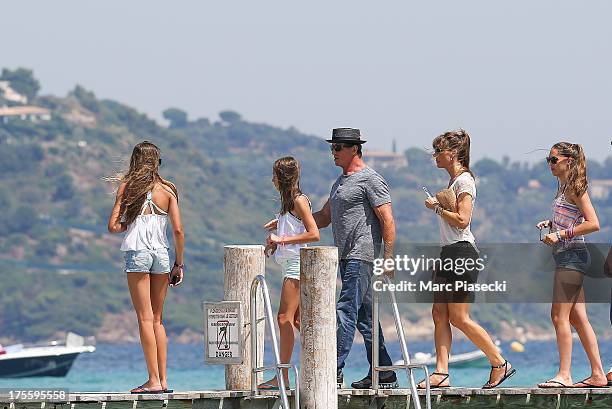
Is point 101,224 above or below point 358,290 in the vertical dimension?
above

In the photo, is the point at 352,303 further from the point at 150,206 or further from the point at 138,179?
the point at 138,179

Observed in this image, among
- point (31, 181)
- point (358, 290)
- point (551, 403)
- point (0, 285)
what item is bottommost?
point (551, 403)

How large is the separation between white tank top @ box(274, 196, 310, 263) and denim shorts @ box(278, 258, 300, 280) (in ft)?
0.08

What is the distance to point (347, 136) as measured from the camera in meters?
12.5

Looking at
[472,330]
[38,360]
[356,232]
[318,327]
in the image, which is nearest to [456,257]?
[472,330]

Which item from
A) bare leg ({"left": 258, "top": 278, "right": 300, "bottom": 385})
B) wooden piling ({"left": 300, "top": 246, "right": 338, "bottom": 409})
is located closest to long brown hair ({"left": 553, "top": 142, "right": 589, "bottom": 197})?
wooden piling ({"left": 300, "top": 246, "right": 338, "bottom": 409})

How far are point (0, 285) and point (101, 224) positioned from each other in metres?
15.4

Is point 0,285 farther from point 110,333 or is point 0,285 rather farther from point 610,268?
point 610,268

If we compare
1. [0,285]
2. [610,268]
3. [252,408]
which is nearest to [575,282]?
[610,268]

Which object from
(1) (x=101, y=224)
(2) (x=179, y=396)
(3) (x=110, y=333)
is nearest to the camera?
(2) (x=179, y=396)

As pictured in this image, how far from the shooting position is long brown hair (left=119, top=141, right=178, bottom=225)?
39.3 ft

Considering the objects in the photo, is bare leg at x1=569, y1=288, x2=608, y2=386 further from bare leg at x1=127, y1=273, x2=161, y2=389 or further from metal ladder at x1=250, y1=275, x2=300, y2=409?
bare leg at x1=127, y1=273, x2=161, y2=389

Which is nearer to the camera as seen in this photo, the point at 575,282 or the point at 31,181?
the point at 575,282

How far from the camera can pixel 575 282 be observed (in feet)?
40.8
